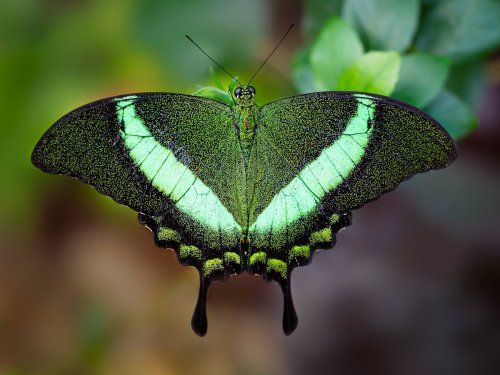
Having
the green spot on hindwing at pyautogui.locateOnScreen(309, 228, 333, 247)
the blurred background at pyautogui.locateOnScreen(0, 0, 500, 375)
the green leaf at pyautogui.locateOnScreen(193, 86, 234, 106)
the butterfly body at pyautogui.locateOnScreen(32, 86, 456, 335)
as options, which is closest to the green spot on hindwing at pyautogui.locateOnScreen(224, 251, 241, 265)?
the butterfly body at pyautogui.locateOnScreen(32, 86, 456, 335)

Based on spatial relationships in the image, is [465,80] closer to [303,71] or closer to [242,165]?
[303,71]

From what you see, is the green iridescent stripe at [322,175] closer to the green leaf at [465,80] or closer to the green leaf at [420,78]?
the green leaf at [420,78]

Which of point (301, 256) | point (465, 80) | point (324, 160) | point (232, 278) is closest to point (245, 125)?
point (324, 160)

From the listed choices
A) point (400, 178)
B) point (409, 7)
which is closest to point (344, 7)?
point (409, 7)

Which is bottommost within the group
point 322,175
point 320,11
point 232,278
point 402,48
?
point 322,175

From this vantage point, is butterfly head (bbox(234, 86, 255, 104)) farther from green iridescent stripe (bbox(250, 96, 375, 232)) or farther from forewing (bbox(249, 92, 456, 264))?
green iridescent stripe (bbox(250, 96, 375, 232))

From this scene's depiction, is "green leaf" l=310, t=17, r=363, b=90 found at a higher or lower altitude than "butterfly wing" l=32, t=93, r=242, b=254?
higher

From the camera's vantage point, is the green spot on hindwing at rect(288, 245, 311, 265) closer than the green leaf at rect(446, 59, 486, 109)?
Yes

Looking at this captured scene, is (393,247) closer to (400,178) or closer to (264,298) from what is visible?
(264,298)

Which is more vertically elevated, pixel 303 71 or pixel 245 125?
pixel 303 71

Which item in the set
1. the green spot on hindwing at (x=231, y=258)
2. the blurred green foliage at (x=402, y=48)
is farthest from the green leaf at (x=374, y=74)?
A: the green spot on hindwing at (x=231, y=258)
